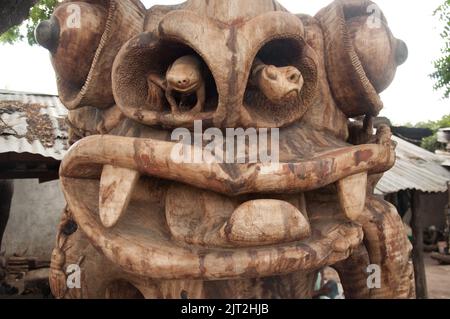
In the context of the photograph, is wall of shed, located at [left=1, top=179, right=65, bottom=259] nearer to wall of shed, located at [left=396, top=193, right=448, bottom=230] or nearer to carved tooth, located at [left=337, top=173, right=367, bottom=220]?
carved tooth, located at [left=337, top=173, right=367, bottom=220]

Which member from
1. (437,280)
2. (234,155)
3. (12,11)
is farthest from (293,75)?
(437,280)

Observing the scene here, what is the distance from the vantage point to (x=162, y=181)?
129 cm

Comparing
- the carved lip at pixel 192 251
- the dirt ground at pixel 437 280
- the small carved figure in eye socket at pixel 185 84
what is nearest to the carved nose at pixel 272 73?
the small carved figure in eye socket at pixel 185 84

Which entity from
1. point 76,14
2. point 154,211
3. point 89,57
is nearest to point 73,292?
point 154,211

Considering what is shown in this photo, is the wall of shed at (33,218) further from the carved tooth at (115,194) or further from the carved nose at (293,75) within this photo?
the carved nose at (293,75)

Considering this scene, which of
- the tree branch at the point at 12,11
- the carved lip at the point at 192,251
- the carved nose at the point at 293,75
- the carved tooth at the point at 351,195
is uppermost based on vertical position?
the tree branch at the point at 12,11

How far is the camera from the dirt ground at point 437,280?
568 centimetres

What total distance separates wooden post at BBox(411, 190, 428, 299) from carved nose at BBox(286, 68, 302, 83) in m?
4.38

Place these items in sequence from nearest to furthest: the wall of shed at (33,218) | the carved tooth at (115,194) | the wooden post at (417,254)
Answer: the carved tooth at (115,194) < the wooden post at (417,254) < the wall of shed at (33,218)

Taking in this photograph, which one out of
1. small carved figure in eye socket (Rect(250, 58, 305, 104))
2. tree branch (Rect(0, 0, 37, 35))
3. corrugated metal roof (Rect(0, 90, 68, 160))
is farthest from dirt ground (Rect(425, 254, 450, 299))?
tree branch (Rect(0, 0, 37, 35))

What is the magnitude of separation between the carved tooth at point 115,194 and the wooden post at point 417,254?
454cm

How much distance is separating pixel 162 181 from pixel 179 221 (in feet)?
0.51

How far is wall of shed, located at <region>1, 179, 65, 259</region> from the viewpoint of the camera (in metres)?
6.26

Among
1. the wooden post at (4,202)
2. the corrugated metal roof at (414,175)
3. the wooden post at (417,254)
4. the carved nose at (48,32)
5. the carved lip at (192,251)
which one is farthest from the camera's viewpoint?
the wooden post at (417,254)
